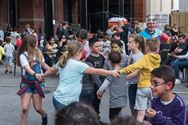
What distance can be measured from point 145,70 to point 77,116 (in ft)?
15.5

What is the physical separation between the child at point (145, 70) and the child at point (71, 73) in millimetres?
702

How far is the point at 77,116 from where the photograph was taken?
7.38 ft

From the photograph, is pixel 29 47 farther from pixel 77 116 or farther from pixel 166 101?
pixel 77 116

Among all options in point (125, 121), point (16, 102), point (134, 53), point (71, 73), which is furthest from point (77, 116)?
point (16, 102)

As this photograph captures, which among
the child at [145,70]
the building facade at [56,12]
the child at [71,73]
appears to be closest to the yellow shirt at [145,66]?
the child at [145,70]

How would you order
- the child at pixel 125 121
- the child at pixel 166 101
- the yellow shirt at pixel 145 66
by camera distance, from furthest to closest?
the yellow shirt at pixel 145 66 → the child at pixel 166 101 → the child at pixel 125 121

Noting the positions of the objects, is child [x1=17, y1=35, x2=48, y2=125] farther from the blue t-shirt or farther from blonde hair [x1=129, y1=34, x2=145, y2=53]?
blonde hair [x1=129, y1=34, x2=145, y2=53]

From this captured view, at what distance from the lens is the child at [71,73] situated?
614 centimetres

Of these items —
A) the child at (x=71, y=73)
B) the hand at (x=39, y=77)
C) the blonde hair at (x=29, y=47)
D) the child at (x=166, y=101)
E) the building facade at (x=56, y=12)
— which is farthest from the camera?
the building facade at (x=56, y=12)

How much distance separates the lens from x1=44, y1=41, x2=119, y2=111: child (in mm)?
6137

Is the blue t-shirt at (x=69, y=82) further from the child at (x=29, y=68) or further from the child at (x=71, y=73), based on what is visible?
the child at (x=29, y=68)

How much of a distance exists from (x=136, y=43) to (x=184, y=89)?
218 inches

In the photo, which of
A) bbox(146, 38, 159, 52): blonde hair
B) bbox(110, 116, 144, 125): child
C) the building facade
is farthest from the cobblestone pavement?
the building facade

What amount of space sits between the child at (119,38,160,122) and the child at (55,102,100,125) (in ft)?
13.4
